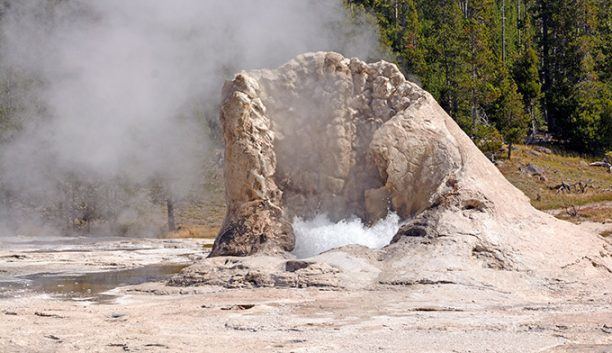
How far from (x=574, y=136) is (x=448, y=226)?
31.9 meters

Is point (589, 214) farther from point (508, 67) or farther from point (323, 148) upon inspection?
point (508, 67)

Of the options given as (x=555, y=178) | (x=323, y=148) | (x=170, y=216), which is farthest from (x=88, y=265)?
(x=555, y=178)

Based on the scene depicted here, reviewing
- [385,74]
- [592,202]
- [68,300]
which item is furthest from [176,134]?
[68,300]

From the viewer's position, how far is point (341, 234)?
43.4 feet

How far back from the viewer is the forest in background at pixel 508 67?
127ft

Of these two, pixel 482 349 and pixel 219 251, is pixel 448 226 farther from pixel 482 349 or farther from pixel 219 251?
pixel 482 349

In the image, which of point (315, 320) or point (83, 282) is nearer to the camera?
point (315, 320)

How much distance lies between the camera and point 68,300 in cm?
1140

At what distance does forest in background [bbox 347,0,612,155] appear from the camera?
1527 inches

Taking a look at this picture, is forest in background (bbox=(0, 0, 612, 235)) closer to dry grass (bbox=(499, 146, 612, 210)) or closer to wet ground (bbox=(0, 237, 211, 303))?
dry grass (bbox=(499, 146, 612, 210))

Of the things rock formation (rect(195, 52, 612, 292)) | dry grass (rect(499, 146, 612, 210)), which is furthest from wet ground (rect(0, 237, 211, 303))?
dry grass (rect(499, 146, 612, 210))

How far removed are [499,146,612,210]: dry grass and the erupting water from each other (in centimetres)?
1678

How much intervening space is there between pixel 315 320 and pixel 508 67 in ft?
131

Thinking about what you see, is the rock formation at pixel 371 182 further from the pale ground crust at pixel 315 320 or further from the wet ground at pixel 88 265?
the wet ground at pixel 88 265
